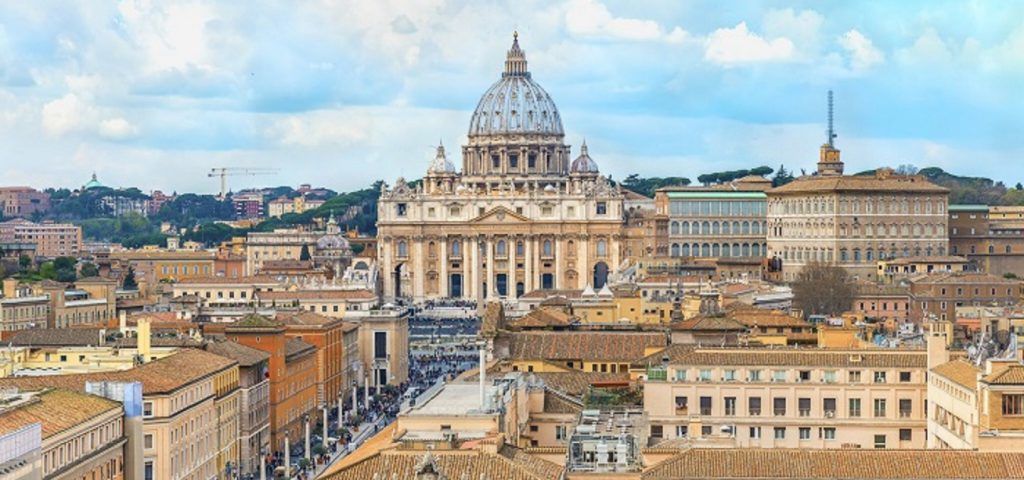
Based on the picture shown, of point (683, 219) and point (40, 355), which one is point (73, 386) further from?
point (683, 219)

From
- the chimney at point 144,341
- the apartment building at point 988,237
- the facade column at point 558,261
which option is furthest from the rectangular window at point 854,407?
the facade column at point 558,261

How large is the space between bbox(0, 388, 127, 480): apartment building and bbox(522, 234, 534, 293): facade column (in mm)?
136478

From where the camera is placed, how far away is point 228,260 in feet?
583

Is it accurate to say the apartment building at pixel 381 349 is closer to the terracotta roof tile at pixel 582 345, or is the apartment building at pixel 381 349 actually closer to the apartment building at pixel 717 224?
the terracotta roof tile at pixel 582 345

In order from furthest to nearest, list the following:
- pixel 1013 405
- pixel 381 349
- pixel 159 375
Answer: pixel 381 349 < pixel 159 375 < pixel 1013 405

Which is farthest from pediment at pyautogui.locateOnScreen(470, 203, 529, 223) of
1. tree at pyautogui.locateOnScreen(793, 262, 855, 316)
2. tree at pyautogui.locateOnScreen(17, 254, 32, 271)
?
tree at pyautogui.locateOnScreen(793, 262, 855, 316)

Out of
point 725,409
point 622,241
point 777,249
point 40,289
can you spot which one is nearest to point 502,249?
point 622,241

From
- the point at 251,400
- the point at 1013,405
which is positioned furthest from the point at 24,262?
the point at 1013,405

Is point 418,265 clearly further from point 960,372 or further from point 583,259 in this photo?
point 960,372

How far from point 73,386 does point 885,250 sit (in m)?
94.7

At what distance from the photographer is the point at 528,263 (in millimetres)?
184125

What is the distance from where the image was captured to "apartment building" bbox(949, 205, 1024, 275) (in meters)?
134

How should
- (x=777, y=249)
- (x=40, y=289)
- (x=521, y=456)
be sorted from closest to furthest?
(x=521, y=456) < (x=40, y=289) < (x=777, y=249)

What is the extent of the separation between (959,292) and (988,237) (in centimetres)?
3303
